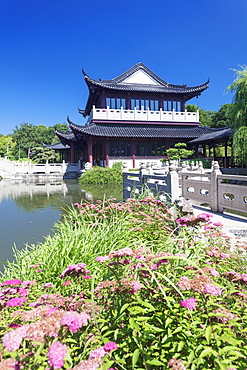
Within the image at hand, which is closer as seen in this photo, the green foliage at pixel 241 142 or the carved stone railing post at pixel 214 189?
the carved stone railing post at pixel 214 189

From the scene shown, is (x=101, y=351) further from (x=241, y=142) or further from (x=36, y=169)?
(x=36, y=169)

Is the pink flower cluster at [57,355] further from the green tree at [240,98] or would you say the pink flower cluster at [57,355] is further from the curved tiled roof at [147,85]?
the curved tiled roof at [147,85]

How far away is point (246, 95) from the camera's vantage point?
13750 millimetres

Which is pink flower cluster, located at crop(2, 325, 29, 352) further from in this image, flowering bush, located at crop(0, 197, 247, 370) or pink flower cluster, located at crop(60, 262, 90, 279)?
pink flower cluster, located at crop(60, 262, 90, 279)

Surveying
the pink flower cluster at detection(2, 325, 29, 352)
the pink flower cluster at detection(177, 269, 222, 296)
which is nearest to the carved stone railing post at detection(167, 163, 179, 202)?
the pink flower cluster at detection(177, 269, 222, 296)

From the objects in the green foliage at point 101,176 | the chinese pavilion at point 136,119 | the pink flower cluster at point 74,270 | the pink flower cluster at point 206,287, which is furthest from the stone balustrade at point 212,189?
the chinese pavilion at point 136,119

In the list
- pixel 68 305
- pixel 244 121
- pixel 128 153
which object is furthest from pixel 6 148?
pixel 68 305

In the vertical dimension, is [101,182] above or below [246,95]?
below

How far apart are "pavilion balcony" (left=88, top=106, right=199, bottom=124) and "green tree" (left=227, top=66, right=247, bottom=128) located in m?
10.3

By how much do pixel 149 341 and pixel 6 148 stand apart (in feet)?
191

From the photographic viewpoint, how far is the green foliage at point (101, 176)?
1969 centimetres

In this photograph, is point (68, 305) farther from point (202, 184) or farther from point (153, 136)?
point (153, 136)

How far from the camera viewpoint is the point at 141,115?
2392 cm

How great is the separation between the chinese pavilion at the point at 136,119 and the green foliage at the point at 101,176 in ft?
6.83
